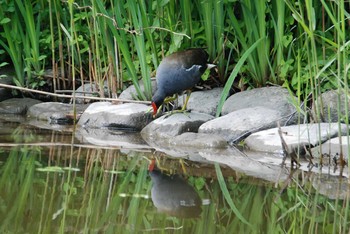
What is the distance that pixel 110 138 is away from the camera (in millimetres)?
6758

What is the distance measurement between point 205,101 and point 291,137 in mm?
1642

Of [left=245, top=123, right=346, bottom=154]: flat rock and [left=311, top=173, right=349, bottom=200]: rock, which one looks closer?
[left=311, top=173, right=349, bottom=200]: rock

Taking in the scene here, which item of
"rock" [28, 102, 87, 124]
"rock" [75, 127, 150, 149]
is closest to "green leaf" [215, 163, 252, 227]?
"rock" [75, 127, 150, 149]

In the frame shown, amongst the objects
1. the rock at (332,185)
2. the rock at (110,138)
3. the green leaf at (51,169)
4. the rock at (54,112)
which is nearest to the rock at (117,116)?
the rock at (110,138)

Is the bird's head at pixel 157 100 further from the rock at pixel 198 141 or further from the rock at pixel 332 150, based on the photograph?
the rock at pixel 332 150

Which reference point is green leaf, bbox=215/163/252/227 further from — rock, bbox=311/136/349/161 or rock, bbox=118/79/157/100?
rock, bbox=118/79/157/100

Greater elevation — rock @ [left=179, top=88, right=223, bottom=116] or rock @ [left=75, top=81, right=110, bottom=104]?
rock @ [left=179, top=88, right=223, bottom=116]

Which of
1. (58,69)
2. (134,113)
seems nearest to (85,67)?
(58,69)

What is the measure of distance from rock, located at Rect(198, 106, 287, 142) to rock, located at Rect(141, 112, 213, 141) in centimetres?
18

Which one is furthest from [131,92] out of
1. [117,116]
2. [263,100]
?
[263,100]

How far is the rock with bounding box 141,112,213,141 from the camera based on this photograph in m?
6.72

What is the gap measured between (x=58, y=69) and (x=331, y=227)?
5.37 m

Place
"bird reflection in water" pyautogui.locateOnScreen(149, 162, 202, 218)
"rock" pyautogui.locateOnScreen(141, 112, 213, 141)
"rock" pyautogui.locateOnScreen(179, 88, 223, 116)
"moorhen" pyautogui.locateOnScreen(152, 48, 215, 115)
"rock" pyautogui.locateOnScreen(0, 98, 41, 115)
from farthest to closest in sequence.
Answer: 1. "rock" pyautogui.locateOnScreen(0, 98, 41, 115)
2. "rock" pyautogui.locateOnScreen(179, 88, 223, 116)
3. "moorhen" pyautogui.locateOnScreen(152, 48, 215, 115)
4. "rock" pyautogui.locateOnScreen(141, 112, 213, 141)
5. "bird reflection in water" pyautogui.locateOnScreen(149, 162, 202, 218)

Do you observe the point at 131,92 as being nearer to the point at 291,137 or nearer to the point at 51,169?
the point at 291,137
